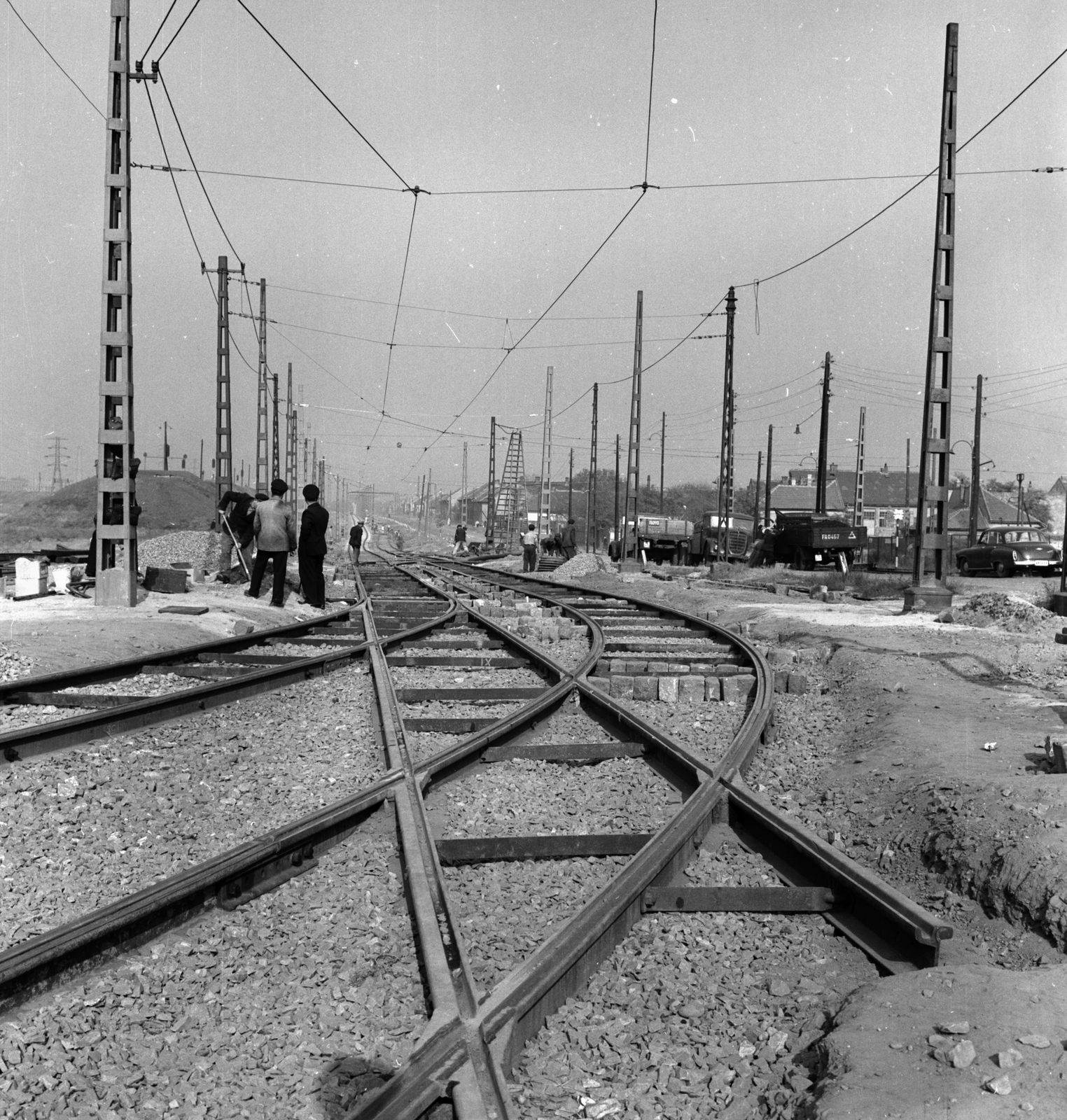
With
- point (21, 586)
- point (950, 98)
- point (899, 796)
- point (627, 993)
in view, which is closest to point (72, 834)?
point (627, 993)

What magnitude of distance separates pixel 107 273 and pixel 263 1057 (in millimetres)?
13185

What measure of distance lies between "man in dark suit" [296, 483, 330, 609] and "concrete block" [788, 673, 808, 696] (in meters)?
7.86

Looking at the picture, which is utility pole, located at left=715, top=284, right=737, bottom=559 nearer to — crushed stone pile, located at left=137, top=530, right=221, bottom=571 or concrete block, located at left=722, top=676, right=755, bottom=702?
crushed stone pile, located at left=137, top=530, right=221, bottom=571

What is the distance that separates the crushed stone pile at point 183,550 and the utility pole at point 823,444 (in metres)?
25.7

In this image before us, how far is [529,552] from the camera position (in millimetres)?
35062

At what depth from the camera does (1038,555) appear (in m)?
34.0

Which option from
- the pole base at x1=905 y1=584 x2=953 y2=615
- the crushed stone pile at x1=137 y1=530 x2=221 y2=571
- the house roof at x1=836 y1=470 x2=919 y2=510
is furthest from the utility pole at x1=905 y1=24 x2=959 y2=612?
the house roof at x1=836 y1=470 x2=919 y2=510

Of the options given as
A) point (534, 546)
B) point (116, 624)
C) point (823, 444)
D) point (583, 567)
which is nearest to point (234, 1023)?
point (116, 624)

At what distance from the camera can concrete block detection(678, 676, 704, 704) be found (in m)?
8.48

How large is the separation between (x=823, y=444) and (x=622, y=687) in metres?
43.8

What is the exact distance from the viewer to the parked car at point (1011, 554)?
3388cm

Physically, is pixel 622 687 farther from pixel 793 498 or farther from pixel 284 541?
pixel 793 498

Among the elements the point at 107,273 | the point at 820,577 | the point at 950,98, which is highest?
the point at 950,98

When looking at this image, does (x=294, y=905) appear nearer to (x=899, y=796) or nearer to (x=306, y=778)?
(x=306, y=778)
